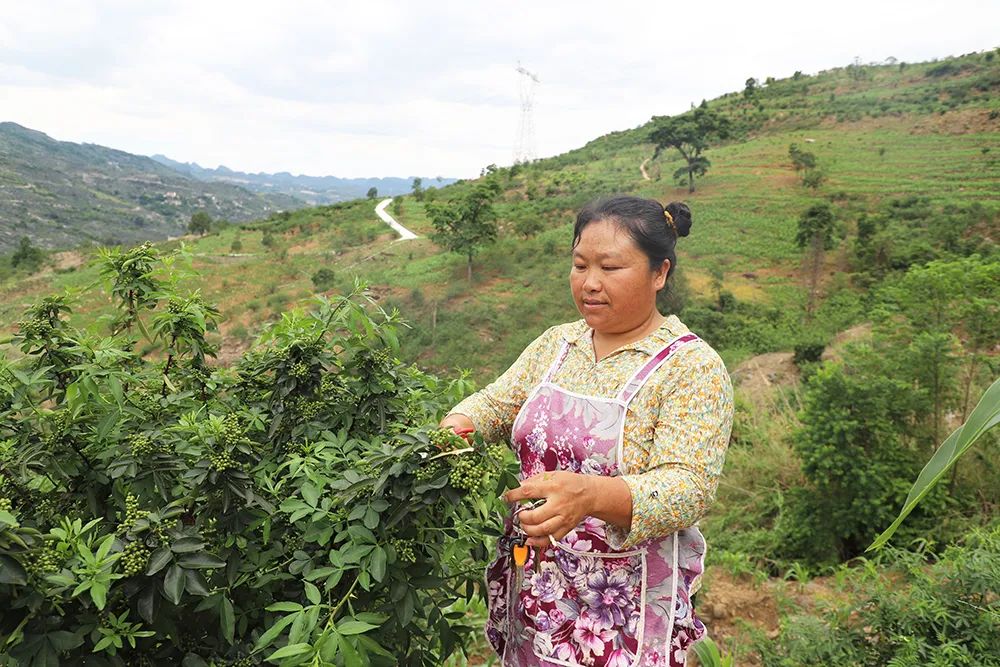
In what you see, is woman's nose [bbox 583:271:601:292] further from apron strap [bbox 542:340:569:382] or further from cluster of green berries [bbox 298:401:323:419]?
cluster of green berries [bbox 298:401:323:419]

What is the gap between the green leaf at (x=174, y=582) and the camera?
1.06m

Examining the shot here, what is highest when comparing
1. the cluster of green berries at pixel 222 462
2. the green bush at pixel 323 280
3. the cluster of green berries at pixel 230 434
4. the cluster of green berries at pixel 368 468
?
the cluster of green berries at pixel 230 434

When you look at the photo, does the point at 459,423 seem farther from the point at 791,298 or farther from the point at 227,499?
the point at 791,298

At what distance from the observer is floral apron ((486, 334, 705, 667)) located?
4.70 feet

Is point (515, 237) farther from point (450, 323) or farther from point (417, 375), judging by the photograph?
point (417, 375)

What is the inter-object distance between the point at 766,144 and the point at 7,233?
64.3 meters

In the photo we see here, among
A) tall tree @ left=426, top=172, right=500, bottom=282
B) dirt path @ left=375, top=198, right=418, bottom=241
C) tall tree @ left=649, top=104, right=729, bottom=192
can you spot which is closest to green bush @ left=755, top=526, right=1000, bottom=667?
tall tree @ left=426, top=172, right=500, bottom=282

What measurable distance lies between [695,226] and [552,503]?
2082cm

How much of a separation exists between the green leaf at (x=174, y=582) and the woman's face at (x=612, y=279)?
38.4 inches

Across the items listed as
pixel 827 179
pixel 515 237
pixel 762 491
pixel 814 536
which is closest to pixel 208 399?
pixel 814 536

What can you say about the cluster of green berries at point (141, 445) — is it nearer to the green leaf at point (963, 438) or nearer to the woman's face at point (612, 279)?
the woman's face at point (612, 279)

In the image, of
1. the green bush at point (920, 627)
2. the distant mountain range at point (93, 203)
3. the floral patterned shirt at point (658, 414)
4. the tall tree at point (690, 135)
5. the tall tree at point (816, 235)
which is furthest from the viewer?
the distant mountain range at point (93, 203)

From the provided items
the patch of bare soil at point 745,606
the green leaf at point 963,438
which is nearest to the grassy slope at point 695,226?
the patch of bare soil at point 745,606

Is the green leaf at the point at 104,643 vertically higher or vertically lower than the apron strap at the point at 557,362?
lower
